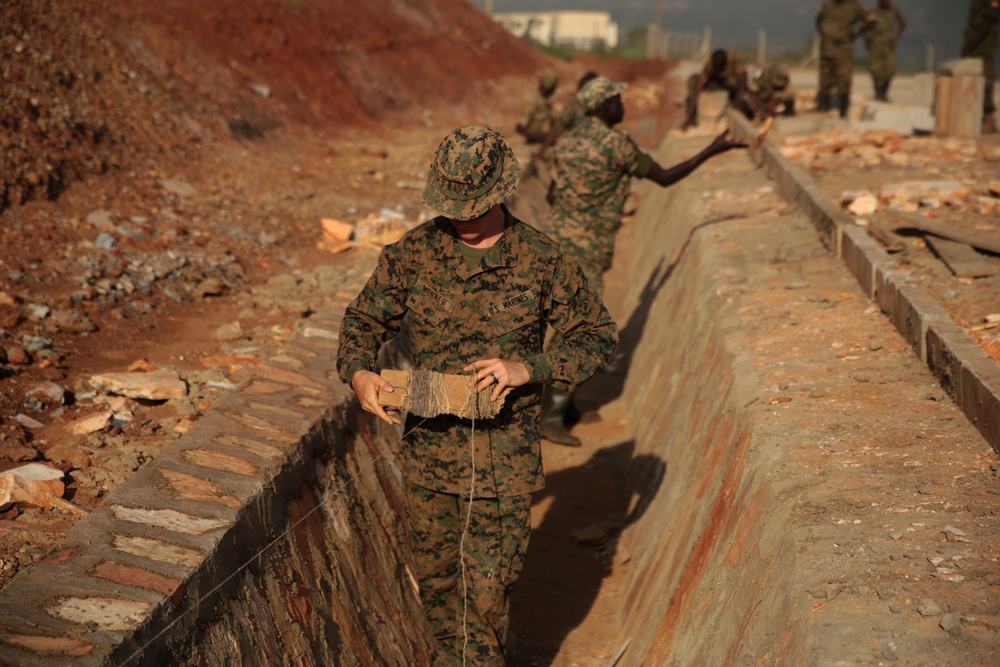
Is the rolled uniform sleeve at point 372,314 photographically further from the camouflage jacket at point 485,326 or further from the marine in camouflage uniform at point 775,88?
the marine in camouflage uniform at point 775,88

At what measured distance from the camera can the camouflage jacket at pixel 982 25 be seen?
13812 mm

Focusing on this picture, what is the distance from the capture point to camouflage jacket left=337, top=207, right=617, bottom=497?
3697mm

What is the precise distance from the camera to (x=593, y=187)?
7.09 metres

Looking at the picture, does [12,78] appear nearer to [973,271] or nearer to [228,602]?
[228,602]

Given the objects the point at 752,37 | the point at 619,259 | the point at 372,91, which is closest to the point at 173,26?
the point at 372,91

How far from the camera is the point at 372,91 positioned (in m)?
20.9

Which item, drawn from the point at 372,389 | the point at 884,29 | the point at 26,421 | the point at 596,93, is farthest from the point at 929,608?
the point at 884,29

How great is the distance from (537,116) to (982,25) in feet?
21.3

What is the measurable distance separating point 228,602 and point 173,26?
1437 centimetres

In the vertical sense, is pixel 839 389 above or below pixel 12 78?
below

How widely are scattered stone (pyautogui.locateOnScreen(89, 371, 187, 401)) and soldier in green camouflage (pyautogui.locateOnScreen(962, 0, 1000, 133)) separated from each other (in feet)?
41.2

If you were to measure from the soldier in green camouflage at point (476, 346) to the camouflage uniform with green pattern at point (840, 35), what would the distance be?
13613mm

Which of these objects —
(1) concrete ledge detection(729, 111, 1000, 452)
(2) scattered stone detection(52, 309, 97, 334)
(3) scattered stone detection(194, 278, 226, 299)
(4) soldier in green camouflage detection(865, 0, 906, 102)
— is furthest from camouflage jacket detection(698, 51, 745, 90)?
(2) scattered stone detection(52, 309, 97, 334)

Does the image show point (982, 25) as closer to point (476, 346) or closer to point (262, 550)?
point (476, 346)
